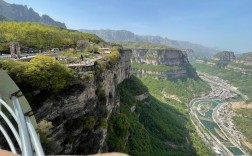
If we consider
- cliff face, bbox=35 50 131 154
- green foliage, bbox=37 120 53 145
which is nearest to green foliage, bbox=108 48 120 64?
cliff face, bbox=35 50 131 154

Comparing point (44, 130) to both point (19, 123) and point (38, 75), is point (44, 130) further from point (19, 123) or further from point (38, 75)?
point (19, 123)

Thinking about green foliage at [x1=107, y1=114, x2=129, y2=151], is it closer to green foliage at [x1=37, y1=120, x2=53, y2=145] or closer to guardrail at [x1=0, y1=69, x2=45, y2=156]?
green foliage at [x1=37, y1=120, x2=53, y2=145]

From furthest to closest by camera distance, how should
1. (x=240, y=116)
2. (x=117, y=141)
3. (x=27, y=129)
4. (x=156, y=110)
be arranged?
(x=240, y=116) → (x=156, y=110) → (x=117, y=141) → (x=27, y=129)

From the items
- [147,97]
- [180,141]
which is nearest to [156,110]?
[147,97]

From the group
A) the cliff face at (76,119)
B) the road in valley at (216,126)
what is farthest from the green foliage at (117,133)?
the road in valley at (216,126)

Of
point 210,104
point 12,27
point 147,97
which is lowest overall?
point 210,104

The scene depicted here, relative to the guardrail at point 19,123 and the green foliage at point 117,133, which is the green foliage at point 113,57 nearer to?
the green foliage at point 117,133

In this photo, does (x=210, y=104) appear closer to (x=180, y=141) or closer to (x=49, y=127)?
(x=180, y=141)
